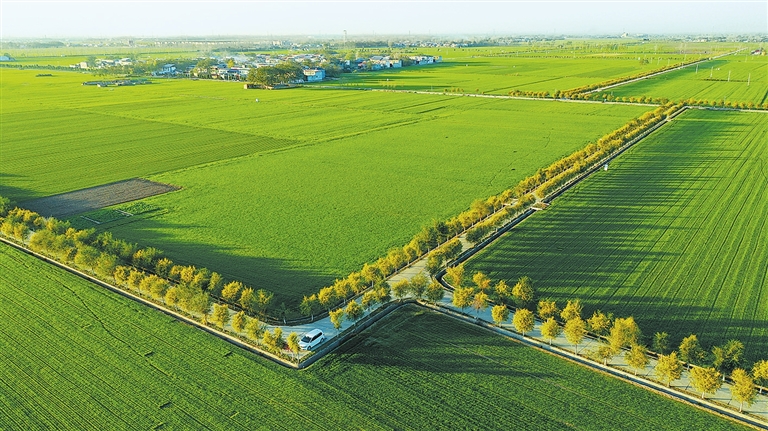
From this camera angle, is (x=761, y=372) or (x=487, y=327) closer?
(x=761, y=372)

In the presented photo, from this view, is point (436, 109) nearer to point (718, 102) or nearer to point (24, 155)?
point (718, 102)

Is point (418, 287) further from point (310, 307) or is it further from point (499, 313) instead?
point (310, 307)

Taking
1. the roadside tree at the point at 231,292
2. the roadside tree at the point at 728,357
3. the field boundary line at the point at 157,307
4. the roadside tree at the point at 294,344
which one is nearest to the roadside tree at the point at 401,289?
the roadside tree at the point at 294,344

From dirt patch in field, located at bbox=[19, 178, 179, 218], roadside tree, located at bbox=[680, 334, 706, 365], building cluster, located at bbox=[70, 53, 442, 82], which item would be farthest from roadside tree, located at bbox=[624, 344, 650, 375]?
building cluster, located at bbox=[70, 53, 442, 82]

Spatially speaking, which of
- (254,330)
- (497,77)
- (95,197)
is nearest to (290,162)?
(95,197)

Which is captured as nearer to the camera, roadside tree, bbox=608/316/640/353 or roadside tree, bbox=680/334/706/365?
roadside tree, bbox=680/334/706/365

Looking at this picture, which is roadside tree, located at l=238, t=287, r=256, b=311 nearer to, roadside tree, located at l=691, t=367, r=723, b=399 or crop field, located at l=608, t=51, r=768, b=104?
roadside tree, located at l=691, t=367, r=723, b=399

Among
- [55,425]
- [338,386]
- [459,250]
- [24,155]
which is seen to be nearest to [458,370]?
[338,386]
